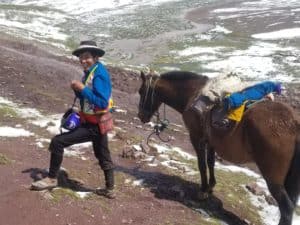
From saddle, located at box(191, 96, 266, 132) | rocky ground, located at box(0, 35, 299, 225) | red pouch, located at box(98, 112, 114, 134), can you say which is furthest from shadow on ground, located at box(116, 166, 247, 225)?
red pouch, located at box(98, 112, 114, 134)

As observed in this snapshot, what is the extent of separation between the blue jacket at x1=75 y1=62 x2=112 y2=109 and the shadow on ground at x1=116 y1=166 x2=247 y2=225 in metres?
2.66

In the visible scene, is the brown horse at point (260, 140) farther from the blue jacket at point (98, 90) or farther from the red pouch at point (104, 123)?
the blue jacket at point (98, 90)

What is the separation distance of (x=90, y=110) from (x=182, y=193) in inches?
115

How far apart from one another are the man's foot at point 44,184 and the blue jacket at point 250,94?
10.1ft

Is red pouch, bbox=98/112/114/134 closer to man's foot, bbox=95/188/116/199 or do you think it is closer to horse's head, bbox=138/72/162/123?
man's foot, bbox=95/188/116/199

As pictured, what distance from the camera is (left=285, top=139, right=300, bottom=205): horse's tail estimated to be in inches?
314

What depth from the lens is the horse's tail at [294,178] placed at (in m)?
→ 7.98

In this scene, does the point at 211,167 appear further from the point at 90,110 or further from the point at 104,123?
the point at 90,110

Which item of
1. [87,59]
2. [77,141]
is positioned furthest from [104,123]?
[87,59]

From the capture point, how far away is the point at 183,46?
122 feet

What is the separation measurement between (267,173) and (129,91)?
12471mm

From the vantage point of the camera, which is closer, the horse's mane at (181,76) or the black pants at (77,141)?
the black pants at (77,141)

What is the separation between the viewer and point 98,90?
24.1 feet

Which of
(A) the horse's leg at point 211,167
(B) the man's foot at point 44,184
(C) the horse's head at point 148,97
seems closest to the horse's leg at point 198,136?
(A) the horse's leg at point 211,167
